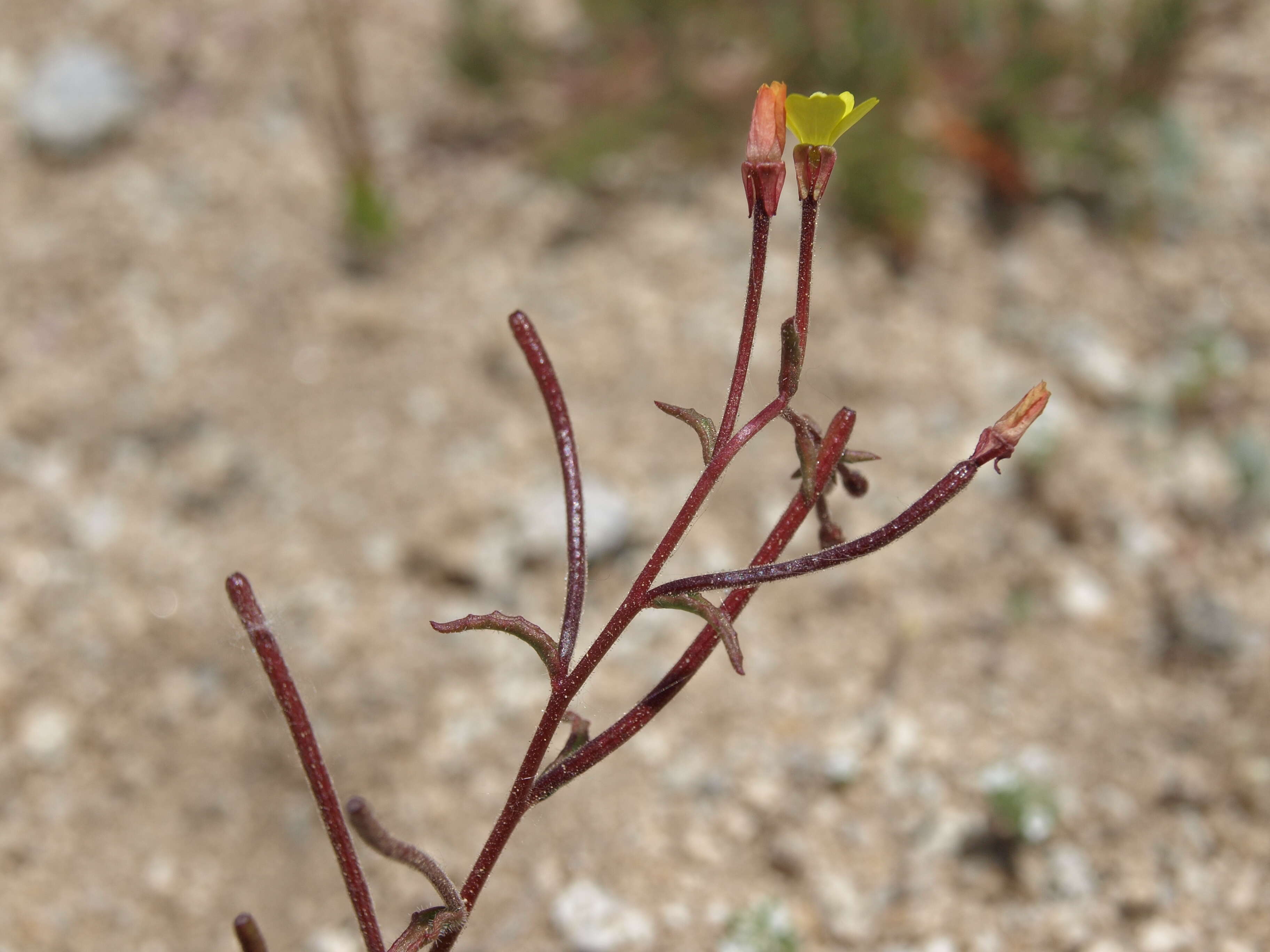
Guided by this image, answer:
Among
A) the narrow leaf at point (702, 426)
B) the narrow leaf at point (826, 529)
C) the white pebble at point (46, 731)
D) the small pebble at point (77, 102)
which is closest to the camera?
the narrow leaf at point (702, 426)

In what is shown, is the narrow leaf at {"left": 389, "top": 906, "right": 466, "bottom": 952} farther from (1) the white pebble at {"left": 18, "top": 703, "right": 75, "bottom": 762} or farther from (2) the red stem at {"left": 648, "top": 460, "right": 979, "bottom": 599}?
(1) the white pebble at {"left": 18, "top": 703, "right": 75, "bottom": 762}

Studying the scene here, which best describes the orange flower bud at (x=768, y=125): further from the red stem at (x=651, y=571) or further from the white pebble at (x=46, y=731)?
the white pebble at (x=46, y=731)

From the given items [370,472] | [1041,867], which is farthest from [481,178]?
[1041,867]

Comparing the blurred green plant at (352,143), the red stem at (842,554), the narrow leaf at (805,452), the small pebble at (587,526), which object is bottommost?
the red stem at (842,554)

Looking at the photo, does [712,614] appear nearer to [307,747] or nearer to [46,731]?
[307,747]

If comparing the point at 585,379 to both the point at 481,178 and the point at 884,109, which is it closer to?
the point at 481,178

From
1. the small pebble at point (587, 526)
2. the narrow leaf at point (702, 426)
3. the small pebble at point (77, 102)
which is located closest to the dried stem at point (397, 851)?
the narrow leaf at point (702, 426)

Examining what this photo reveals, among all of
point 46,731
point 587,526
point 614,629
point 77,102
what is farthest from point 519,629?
point 77,102
